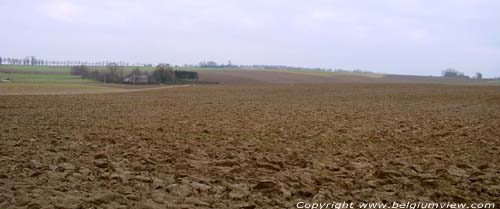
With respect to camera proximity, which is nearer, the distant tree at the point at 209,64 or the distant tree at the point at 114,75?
the distant tree at the point at 114,75

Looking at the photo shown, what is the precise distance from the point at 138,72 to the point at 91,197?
289ft

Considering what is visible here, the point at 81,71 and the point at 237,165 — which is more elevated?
the point at 81,71

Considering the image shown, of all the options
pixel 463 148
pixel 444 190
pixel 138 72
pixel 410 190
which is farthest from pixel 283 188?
pixel 138 72

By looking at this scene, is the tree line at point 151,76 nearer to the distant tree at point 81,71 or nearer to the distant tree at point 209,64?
the distant tree at point 81,71

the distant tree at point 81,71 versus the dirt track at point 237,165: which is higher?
the distant tree at point 81,71

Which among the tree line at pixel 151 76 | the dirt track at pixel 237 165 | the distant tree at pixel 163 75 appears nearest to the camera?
the dirt track at pixel 237 165

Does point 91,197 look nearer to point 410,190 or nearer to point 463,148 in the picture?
point 410,190

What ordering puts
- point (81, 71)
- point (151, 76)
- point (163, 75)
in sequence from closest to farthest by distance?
point (151, 76) < point (163, 75) < point (81, 71)

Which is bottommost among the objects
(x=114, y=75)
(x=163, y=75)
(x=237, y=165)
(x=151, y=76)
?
(x=237, y=165)

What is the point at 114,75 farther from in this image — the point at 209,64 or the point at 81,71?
the point at 209,64

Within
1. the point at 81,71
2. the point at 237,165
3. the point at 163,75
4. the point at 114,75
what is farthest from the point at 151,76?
the point at 237,165

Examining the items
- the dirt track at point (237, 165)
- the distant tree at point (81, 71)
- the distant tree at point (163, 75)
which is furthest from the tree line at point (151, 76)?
the dirt track at point (237, 165)

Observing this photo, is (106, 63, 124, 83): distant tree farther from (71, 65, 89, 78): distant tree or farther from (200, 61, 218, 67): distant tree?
(200, 61, 218, 67): distant tree

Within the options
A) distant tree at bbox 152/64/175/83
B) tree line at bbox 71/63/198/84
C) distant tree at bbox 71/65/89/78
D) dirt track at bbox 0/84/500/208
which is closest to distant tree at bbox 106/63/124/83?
tree line at bbox 71/63/198/84
